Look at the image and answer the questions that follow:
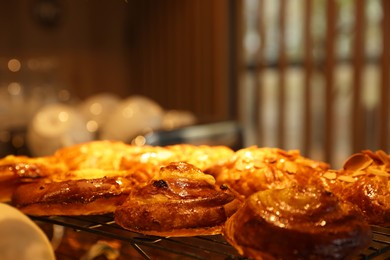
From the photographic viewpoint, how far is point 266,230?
0.82 metres

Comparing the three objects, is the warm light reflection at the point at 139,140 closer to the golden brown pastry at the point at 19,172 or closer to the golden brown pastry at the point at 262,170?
the golden brown pastry at the point at 19,172

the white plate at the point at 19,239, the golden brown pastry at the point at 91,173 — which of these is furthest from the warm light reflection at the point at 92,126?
the white plate at the point at 19,239

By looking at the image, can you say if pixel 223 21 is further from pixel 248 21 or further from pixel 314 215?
pixel 314 215

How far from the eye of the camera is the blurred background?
344 cm

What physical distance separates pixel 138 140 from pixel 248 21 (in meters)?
1.97

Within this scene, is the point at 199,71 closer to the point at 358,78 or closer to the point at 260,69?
the point at 260,69

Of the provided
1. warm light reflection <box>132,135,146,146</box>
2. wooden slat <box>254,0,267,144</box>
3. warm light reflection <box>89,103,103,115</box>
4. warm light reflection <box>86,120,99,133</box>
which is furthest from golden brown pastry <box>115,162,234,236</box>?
wooden slat <box>254,0,267,144</box>

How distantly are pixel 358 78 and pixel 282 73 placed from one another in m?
0.63

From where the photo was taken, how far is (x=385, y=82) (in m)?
3.51

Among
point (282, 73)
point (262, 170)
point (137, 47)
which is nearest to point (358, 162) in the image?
point (262, 170)

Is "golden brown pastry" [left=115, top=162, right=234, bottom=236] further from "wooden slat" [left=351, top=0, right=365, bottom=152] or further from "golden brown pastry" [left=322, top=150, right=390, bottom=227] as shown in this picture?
"wooden slat" [left=351, top=0, right=365, bottom=152]

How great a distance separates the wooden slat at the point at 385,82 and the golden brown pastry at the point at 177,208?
9.07 feet

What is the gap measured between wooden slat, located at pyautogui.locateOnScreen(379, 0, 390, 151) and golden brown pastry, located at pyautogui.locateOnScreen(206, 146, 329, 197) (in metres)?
2.51

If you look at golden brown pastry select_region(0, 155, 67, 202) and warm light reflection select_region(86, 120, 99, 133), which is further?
warm light reflection select_region(86, 120, 99, 133)
